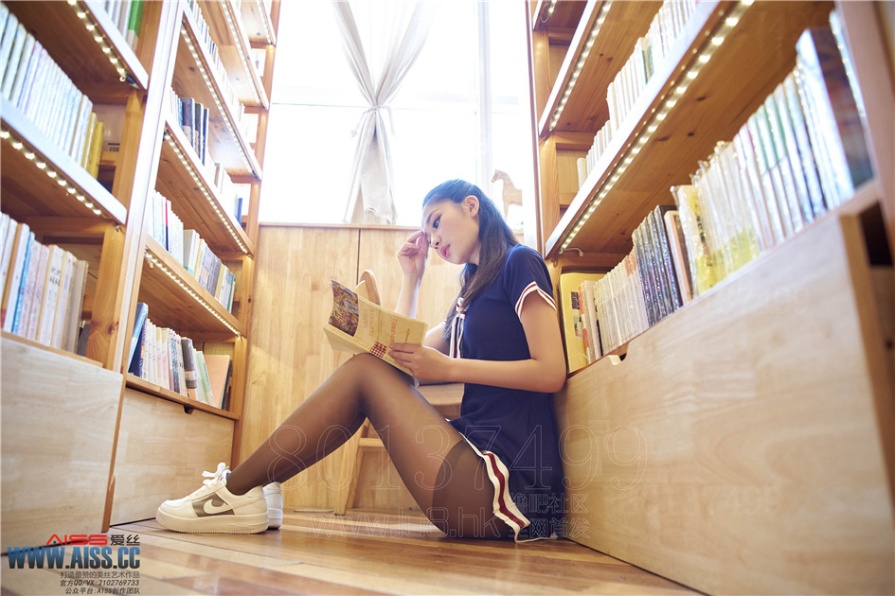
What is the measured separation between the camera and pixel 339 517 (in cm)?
184

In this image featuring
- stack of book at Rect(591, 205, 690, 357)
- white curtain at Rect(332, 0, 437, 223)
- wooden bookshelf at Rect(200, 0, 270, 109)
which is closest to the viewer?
stack of book at Rect(591, 205, 690, 357)

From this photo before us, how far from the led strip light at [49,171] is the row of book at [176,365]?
0.40 m

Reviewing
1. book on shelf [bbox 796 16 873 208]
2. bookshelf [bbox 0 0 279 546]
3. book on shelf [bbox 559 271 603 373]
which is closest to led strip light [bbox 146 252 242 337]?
bookshelf [bbox 0 0 279 546]

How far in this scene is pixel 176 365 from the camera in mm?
1843

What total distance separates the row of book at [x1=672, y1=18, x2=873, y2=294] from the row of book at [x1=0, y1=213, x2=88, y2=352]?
1232mm

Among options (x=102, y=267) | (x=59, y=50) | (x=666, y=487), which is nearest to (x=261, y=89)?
(x=59, y=50)

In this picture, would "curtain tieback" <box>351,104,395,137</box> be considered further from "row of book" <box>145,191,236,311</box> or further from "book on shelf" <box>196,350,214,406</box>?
"book on shelf" <box>196,350,214,406</box>

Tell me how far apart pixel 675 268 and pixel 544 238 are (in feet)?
2.29

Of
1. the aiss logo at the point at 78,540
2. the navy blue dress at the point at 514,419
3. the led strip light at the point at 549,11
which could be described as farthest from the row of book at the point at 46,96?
the led strip light at the point at 549,11

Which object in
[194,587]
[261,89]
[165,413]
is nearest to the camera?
[194,587]

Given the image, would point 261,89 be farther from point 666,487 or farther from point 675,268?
point 666,487

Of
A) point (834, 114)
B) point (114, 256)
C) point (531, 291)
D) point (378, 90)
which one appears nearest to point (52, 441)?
point (114, 256)

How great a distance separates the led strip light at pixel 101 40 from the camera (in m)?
1.17

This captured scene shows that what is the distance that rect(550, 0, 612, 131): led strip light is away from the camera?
1.34 m
